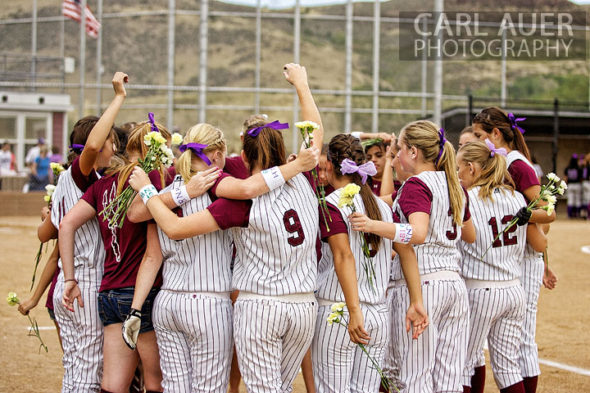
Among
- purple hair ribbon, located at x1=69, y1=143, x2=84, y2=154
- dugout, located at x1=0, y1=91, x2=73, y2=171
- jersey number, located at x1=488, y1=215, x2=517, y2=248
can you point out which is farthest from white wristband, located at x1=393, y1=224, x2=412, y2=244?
dugout, located at x1=0, y1=91, x2=73, y2=171

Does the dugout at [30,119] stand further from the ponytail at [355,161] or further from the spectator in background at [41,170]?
the ponytail at [355,161]

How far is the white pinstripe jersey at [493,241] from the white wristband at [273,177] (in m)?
1.64

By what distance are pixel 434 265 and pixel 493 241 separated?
0.61 metres

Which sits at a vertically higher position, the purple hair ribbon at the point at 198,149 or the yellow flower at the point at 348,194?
the purple hair ribbon at the point at 198,149

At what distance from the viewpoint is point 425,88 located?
29062mm

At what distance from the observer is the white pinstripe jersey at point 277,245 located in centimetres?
396

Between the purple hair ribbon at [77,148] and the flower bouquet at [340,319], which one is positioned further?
the purple hair ribbon at [77,148]

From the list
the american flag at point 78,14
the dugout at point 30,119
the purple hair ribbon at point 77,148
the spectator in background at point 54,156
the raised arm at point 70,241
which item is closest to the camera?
the raised arm at point 70,241

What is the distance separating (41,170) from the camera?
2370 centimetres

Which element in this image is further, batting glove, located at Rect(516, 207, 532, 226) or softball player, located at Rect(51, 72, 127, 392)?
batting glove, located at Rect(516, 207, 532, 226)

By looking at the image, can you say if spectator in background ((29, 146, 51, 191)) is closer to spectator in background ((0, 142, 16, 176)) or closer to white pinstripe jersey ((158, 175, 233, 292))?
spectator in background ((0, 142, 16, 176))

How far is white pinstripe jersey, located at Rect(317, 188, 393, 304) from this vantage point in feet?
13.9

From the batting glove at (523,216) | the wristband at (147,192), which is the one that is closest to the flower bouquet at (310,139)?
the wristband at (147,192)

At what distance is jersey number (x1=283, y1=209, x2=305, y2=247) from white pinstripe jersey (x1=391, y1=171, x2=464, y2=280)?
0.79 metres
